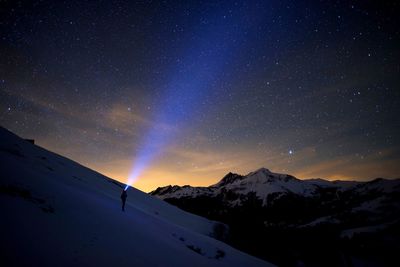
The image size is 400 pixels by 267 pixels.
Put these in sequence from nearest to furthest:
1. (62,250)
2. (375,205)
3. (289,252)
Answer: (62,250) < (289,252) < (375,205)

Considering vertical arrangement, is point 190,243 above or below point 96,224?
below

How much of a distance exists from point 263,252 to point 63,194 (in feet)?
182

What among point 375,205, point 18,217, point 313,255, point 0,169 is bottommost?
point 313,255

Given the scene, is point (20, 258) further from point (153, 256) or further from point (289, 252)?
point (289, 252)

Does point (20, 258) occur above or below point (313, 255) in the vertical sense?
above

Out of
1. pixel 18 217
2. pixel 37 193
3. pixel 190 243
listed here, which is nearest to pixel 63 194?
pixel 37 193

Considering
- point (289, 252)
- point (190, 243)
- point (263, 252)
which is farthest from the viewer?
point (289, 252)

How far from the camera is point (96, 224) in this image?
48.1 feet

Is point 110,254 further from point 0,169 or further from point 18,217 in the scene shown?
point 0,169

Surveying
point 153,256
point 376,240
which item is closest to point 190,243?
point 153,256

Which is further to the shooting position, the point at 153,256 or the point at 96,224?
the point at 96,224

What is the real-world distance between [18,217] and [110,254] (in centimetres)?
471

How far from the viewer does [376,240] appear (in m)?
121

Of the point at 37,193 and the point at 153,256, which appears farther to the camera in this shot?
the point at 37,193
